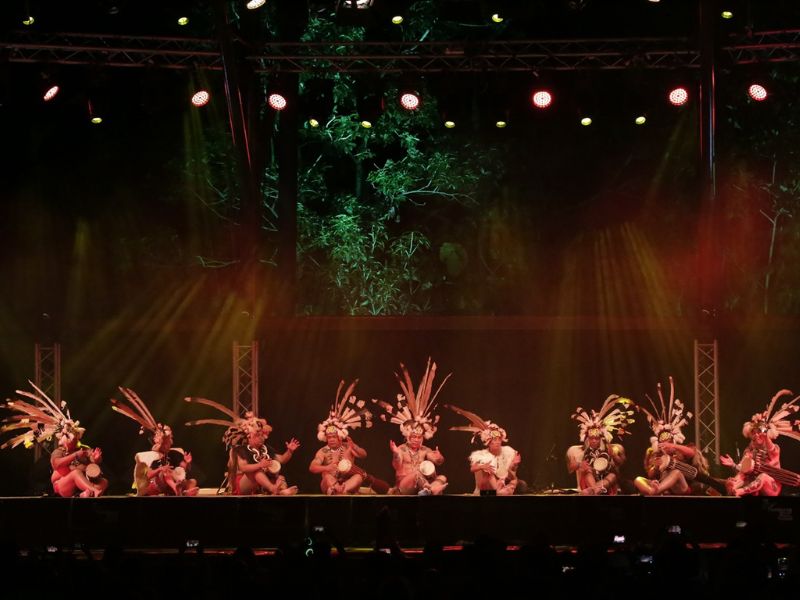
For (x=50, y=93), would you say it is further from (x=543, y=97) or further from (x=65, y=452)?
(x=543, y=97)

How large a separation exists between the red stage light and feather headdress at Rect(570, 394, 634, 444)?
14.8ft

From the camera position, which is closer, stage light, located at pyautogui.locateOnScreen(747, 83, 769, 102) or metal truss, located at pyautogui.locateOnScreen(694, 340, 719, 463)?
stage light, located at pyautogui.locateOnScreen(747, 83, 769, 102)

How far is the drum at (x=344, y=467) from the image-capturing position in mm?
12727

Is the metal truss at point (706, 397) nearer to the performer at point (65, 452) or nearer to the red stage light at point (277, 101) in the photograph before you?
the red stage light at point (277, 101)

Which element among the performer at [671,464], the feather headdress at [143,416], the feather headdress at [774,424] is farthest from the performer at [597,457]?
the feather headdress at [143,416]

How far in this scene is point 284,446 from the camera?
14.2 meters

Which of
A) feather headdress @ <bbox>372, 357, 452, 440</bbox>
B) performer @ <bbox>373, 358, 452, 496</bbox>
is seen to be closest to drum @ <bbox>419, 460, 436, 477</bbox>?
performer @ <bbox>373, 358, 452, 496</bbox>

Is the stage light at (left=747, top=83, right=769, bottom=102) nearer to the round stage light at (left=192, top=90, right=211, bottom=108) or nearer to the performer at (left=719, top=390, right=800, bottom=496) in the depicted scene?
the performer at (left=719, top=390, right=800, bottom=496)

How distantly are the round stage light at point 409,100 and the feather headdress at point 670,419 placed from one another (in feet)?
13.3

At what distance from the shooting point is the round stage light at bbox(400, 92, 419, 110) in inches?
467

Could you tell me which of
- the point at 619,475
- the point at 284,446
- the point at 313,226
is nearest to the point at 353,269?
the point at 313,226
